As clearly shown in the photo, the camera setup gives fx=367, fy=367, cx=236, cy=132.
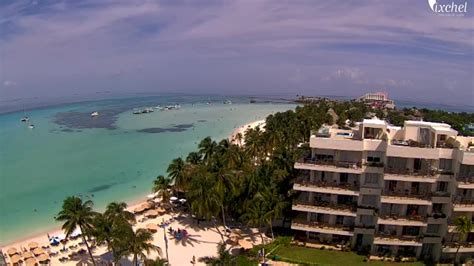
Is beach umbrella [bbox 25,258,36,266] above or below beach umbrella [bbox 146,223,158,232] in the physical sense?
below

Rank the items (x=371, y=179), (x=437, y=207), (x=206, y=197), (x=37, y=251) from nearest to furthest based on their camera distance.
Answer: (x=437, y=207) < (x=371, y=179) < (x=37, y=251) < (x=206, y=197)

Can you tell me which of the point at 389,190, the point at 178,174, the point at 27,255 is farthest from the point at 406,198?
the point at 27,255

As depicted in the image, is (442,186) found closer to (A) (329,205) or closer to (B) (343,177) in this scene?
(B) (343,177)

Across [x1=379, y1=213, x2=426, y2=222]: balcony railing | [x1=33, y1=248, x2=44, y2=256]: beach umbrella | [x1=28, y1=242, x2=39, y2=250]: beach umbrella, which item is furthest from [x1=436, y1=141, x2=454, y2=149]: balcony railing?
[x1=28, y1=242, x2=39, y2=250]: beach umbrella

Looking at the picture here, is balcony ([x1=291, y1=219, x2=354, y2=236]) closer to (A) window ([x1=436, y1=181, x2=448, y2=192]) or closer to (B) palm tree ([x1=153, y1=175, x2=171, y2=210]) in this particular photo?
(A) window ([x1=436, y1=181, x2=448, y2=192])

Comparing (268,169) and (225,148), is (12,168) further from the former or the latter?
(268,169)

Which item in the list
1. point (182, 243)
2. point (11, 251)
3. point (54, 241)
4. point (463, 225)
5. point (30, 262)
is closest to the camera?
point (463, 225)
